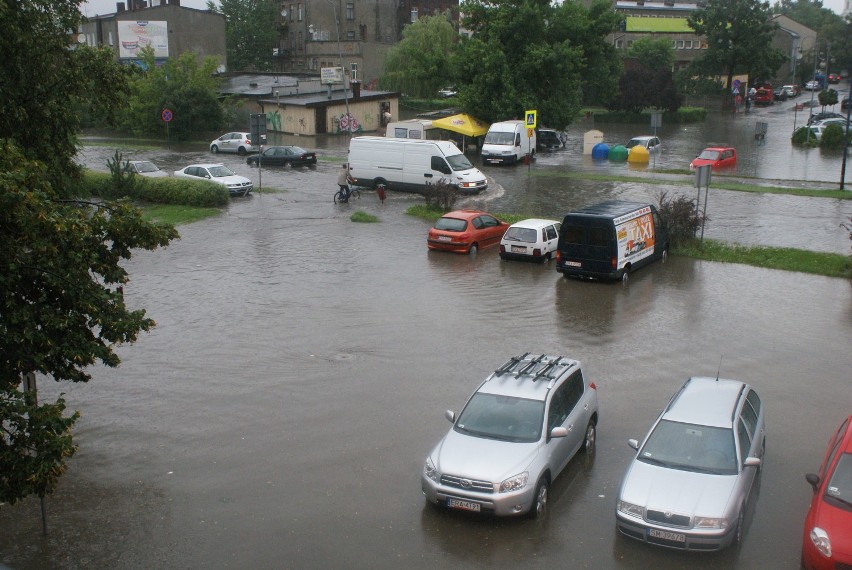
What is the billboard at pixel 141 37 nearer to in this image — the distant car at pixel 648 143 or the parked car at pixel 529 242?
the distant car at pixel 648 143

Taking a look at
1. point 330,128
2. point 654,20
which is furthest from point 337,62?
point 654,20

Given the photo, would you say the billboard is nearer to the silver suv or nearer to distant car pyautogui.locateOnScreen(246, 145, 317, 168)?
distant car pyautogui.locateOnScreen(246, 145, 317, 168)

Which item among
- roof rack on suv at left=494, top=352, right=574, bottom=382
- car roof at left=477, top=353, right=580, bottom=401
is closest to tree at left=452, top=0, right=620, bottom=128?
roof rack on suv at left=494, top=352, right=574, bottom=382

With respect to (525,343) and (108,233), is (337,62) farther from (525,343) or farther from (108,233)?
(108,233)

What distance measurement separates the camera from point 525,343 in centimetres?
1645

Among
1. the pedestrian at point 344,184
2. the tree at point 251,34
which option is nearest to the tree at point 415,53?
the tree at point 251,34

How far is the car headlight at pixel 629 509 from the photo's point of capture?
910 centimetres

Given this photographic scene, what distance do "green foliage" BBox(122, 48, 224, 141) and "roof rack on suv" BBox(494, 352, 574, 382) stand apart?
4830cm

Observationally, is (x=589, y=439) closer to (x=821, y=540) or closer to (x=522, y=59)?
(x=821, y=540)

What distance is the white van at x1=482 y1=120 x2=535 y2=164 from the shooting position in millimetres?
44500

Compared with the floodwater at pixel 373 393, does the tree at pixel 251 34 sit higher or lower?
higher

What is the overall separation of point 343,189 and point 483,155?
13810mm

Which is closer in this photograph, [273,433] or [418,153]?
[273,433]

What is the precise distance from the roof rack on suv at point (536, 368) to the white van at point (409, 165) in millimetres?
22534
